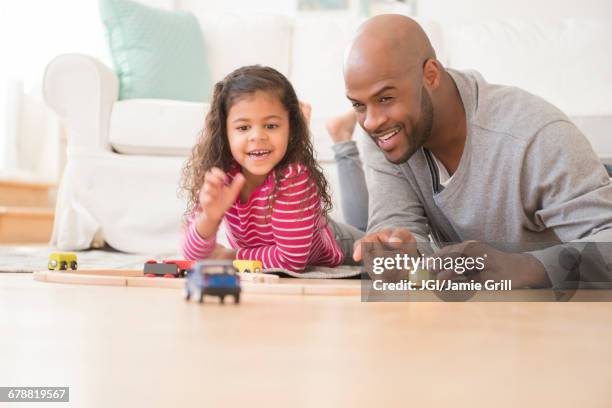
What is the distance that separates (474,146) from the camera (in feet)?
4.03

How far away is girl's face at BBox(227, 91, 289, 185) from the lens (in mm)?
1450

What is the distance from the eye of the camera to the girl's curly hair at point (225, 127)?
4.93ft

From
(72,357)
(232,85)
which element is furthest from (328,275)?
(72,357)

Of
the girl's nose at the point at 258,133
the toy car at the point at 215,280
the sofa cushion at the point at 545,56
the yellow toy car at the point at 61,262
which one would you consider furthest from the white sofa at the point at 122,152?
the toy car at the point at 215,280

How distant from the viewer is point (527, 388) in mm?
391

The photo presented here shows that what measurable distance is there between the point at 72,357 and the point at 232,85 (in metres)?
1.12

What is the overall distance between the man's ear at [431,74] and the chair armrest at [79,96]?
1550mm

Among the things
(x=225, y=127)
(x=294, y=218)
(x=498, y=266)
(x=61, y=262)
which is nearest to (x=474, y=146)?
(x=498, y=266)

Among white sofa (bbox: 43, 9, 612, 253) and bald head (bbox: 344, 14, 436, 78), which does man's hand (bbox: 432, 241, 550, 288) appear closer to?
bald head (bbox: 344, 14, 436, 78)

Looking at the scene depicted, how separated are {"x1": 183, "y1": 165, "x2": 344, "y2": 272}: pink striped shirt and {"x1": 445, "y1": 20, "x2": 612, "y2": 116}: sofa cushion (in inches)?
61.6

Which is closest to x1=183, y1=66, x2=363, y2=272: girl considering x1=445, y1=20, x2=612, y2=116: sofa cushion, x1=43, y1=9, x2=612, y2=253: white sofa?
x1=43, y1=9, x2=612, y2=253: white sofa

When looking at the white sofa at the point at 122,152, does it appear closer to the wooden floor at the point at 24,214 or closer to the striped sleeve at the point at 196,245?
the striped sleeve at the point at 196,245

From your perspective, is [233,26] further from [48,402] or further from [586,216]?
[48,402]

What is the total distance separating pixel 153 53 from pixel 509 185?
1.99 metres
